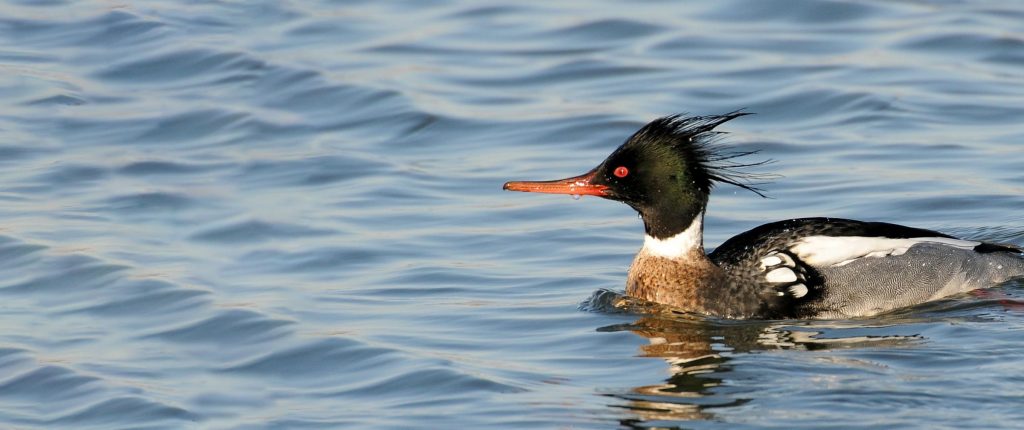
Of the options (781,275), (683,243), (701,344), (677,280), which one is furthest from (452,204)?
(701,344)

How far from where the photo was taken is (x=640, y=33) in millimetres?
17609

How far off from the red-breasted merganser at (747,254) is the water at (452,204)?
0.60 ft

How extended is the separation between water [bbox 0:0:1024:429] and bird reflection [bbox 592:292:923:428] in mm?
32

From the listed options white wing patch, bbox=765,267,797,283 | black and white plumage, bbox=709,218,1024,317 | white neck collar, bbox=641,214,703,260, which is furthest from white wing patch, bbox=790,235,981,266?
white neck collar, bbox=641,214,703,260

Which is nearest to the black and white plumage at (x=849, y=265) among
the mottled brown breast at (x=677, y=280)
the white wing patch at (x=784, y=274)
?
the white wing patch at (x=784, y=274)

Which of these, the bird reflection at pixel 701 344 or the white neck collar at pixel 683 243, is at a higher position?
the white neck collar at pixel 683 243

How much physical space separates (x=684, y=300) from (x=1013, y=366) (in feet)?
7.44

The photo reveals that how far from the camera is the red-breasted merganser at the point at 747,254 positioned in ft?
33.2

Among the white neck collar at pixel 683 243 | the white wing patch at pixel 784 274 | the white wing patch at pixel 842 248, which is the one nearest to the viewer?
the white wing patch at pixel 784 274

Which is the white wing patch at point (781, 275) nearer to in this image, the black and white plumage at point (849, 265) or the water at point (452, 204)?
the black and white plumage at point (849, 265)

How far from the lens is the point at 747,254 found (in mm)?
10281

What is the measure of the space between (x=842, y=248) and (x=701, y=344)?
124 cm

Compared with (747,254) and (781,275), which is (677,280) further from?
(781,275)

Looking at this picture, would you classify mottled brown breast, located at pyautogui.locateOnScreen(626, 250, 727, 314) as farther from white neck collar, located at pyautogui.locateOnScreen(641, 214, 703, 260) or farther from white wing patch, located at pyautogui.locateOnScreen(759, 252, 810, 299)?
white wing patch, located at pyautogui.locateOnScreen(759, 252, 810, 299)
